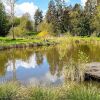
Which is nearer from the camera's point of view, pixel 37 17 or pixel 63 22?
pixel 63 22

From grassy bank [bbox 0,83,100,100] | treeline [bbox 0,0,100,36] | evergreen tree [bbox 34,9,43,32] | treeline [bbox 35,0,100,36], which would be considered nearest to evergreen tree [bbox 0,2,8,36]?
treeline [bbox 0,0,100,36]

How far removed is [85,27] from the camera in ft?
232

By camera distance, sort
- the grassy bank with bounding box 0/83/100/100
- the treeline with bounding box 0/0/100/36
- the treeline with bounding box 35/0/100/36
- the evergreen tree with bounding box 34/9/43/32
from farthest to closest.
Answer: the evergreen tree with bounding box 34/9/43/32 → the treeline with bounding box 35/0/100/36 → the treeline with bounding box 0/0/100/36 → the grassy bank with bounding box 0/83/100/100

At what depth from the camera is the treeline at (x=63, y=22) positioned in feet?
218

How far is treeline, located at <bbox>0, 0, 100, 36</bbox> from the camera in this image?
6644 centimetres

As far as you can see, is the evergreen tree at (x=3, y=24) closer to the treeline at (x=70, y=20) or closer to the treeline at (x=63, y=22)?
the treeline at (x=63, y=22)

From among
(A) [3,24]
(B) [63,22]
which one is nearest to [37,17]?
(B) [63,22]

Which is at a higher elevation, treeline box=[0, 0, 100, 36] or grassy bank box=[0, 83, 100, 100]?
treeline box=[0, 0, 100, 36]

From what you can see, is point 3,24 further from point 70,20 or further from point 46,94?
point 46,94

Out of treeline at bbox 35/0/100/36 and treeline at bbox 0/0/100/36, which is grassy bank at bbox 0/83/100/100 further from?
treeline at bbox 35/0/100/36

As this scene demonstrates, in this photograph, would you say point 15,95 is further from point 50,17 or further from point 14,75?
point 50,17

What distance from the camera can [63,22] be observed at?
79.7 m

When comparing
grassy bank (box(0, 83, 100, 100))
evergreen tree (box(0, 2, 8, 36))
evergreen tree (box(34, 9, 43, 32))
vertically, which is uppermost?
evergreen tree (box(34, 9, 43, 32))

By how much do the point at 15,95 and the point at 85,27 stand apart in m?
63.0
